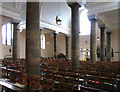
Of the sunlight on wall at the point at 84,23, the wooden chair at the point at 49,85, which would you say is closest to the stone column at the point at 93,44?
the wooden chair at the point at 49,85

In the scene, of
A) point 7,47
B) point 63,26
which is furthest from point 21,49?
point 63,26

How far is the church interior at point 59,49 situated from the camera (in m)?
4.55

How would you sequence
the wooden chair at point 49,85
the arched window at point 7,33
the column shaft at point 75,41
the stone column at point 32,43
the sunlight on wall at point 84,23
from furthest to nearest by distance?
the sunlight on wall at point 84,23
the arched window at point 7,33
the column shaft at point 75,41
the stone column at point 32,43
the wooden chair at point 49,85

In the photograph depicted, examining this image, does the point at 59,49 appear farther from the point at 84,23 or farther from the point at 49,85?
the point at 49,85

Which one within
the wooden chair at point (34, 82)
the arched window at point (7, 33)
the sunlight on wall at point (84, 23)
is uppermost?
the sunlight on wall at point (84, 23)

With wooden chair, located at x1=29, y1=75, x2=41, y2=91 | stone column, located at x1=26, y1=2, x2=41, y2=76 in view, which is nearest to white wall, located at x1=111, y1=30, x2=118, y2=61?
stone column, located at x1=26, y1=2, x2=41, y2=76

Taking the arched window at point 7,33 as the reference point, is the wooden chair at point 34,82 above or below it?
below

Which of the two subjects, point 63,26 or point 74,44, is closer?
point 74,44

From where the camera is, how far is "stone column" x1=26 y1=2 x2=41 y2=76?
5.68m

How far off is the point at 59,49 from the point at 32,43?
25.1m

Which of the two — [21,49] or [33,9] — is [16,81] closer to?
[33,9]

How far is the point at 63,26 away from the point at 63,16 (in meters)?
2.06

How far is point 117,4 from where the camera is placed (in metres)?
11.1

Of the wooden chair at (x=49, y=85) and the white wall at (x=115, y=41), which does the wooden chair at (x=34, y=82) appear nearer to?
the wooden chair at (x=49, y=85)
